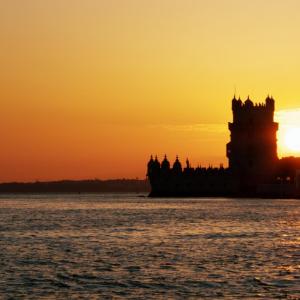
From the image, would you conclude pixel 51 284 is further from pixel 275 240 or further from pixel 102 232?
pixel 102 232

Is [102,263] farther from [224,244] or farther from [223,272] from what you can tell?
Answer: [224,244]

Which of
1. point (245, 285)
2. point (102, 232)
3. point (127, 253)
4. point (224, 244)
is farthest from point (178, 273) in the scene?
point (102, 232)

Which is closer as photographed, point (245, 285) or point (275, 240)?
point (245, 285)

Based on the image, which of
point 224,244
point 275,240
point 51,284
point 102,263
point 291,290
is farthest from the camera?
point 275,240

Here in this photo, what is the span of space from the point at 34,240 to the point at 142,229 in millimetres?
17441

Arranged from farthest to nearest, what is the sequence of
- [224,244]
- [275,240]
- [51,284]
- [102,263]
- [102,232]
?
[102,232], [275,240], [224,244], [102,263], [51,284]

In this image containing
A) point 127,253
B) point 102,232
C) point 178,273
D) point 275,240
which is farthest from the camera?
point 102,232

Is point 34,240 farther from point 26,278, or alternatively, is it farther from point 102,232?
point 26,278

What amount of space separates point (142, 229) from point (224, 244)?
21.9 m

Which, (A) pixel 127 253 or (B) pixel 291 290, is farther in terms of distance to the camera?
(A) pixel 127 253

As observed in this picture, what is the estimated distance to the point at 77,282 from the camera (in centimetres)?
4266

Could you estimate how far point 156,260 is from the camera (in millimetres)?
52406

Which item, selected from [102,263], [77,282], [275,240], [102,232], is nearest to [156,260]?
[102,263]

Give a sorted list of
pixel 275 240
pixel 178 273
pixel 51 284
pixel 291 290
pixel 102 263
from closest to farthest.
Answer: pixel 291 290
pixel 51 284
pixel 178 273
pixel 102 263
pixel 275 240
